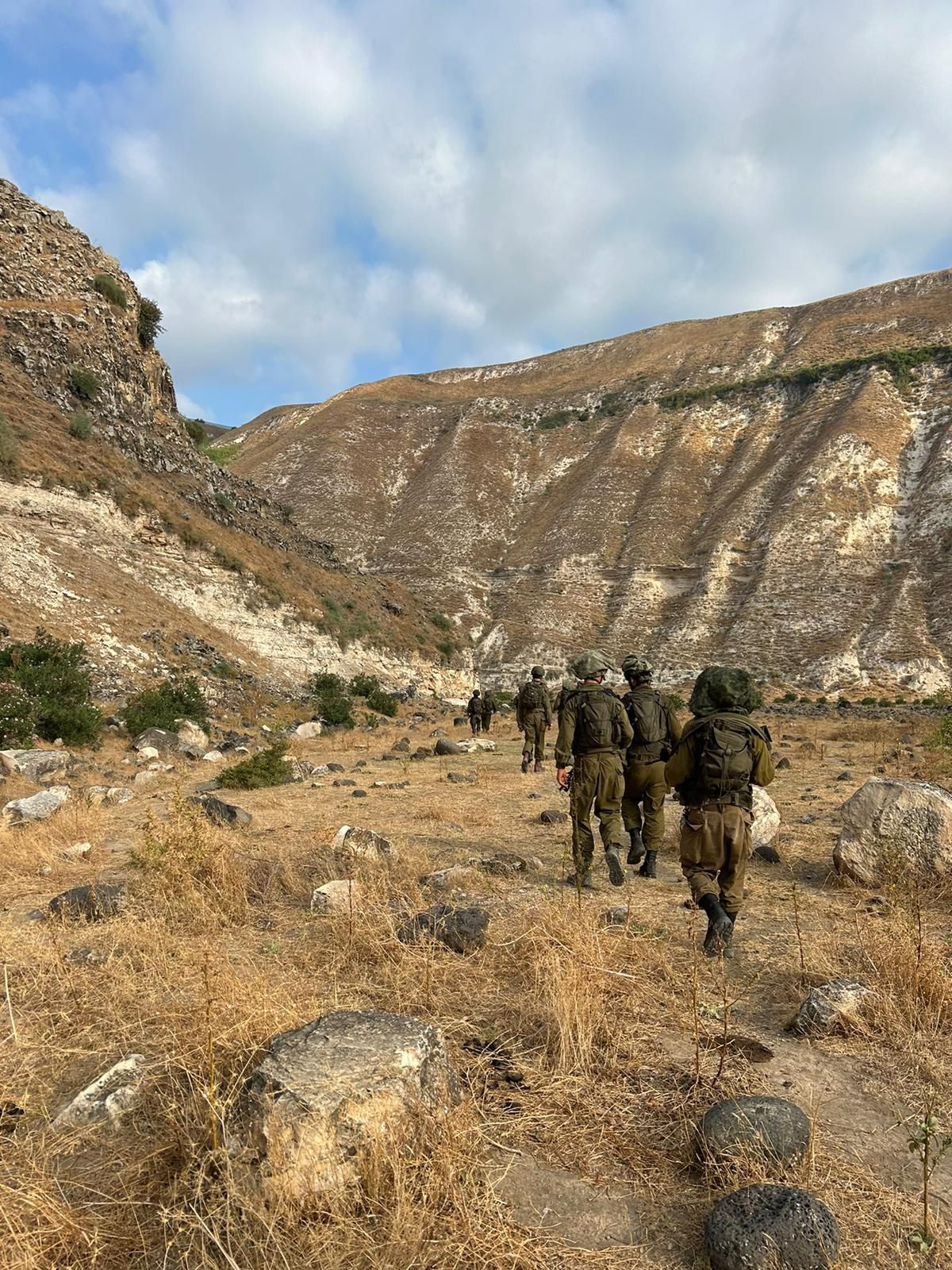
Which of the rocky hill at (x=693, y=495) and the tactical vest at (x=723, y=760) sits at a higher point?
the rocky hill at (x=693, y=495)

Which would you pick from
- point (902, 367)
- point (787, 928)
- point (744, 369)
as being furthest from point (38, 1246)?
point (744, 369)

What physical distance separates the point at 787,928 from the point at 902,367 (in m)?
59.3

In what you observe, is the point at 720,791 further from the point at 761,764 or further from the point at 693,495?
the point at 693,495

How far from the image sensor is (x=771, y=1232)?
1793 mm

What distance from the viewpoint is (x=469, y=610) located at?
155 ft

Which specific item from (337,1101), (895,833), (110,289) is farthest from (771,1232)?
(110,289)

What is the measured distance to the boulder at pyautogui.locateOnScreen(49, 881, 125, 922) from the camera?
4.21 m

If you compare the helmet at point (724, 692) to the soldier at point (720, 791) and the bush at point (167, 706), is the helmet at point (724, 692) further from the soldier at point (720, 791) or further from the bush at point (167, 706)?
the bush at point (167, 706)

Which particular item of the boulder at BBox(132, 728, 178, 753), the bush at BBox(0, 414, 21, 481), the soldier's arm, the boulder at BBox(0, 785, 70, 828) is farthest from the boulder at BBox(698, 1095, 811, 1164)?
the bush at BBox(0, 414, 21, 481)

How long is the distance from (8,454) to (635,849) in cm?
1928

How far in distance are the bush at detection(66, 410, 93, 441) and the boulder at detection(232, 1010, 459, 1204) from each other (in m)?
22.8

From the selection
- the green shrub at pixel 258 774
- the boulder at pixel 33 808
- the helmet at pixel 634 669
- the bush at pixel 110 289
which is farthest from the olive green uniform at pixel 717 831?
the bush at pixel 110 289

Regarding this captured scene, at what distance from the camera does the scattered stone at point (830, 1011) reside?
10.0ft

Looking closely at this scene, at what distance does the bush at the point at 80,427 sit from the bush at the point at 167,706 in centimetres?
991
